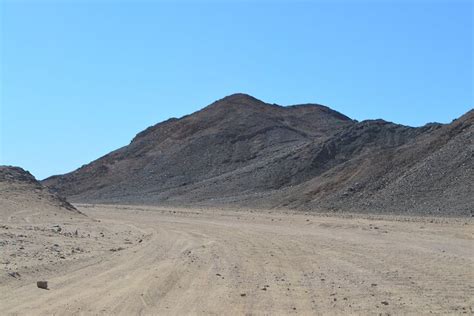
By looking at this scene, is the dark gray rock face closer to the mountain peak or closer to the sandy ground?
the sandy ground

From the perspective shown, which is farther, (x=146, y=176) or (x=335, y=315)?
(x=146, y=176)

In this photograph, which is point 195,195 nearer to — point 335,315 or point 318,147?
point 318,147

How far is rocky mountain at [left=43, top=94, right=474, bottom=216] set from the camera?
142ft

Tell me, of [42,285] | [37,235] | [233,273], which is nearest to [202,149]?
[37,235]

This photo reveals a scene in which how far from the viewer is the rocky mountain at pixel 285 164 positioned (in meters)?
43.2

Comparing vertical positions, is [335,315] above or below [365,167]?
below

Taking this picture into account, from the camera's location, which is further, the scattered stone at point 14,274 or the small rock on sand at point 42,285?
the scattered stone at point 14,274

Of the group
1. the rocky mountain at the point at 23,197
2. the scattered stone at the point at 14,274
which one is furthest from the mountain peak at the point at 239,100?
the scattered stone at the point at 14,274

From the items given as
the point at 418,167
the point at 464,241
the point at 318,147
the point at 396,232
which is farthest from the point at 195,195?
the point at 464,241

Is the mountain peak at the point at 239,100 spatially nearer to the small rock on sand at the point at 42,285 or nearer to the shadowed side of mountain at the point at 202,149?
the shadowed side of mountain at the point at 202,149

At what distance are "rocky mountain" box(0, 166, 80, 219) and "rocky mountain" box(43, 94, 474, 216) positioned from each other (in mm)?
18599

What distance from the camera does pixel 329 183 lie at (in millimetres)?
53469

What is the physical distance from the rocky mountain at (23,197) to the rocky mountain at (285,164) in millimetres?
18599

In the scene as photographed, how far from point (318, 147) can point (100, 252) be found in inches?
2102
